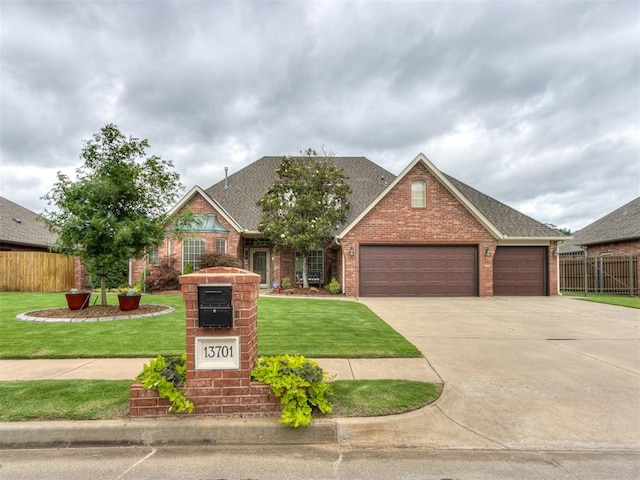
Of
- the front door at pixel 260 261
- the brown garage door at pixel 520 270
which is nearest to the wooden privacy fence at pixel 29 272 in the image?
the front door at pixel 260 261

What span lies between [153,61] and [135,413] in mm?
10924

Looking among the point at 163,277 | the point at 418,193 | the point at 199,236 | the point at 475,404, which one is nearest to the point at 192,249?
the point at 199,236

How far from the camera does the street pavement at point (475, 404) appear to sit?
3.21m

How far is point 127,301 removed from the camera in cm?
957

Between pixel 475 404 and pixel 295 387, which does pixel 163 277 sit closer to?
pixel 295 387

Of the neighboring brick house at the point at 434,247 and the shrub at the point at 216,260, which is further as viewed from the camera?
the shrub at the point at 216,260

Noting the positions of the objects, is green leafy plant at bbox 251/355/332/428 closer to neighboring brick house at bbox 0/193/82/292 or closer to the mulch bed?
the mulch bed

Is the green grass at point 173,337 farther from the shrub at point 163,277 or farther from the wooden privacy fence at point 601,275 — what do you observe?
the wooden privacy fence at point 601,275

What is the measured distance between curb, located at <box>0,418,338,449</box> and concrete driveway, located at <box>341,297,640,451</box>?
1.61ft

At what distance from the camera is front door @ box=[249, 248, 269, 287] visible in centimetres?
1902

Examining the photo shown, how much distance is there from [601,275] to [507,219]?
6534 mm

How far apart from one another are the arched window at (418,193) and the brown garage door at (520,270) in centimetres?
430

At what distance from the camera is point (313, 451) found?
3.13 metres

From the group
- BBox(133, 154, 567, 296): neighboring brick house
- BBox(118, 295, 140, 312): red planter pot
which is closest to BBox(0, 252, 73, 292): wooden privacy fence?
BBox(133, 154, 567, 296): neighboring brick house
